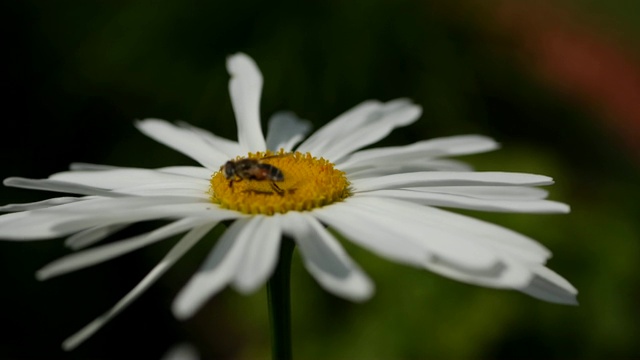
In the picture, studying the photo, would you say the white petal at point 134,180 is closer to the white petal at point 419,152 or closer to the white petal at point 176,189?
the white petal at point 176,189

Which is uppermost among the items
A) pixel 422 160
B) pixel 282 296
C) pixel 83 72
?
→ pixel 83 72

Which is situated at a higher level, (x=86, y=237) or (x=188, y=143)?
(x=188, y=143)

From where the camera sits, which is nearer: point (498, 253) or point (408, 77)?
point (498, 253)

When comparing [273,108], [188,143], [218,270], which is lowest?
[218,270]

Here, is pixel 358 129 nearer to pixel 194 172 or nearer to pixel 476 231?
pixel 194 172

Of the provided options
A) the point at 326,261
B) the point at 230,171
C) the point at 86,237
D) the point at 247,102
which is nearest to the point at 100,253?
the point at 86,237

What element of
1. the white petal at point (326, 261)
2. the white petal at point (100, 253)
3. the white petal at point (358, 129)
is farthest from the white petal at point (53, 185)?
the white petal at point (358, 129)

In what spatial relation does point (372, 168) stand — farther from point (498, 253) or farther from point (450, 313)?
point (450, 313)

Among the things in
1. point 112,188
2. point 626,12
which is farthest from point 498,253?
point 626,12
